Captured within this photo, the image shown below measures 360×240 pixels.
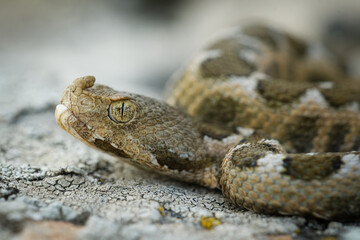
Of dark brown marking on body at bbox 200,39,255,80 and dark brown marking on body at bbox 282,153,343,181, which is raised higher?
dark brown marking on body at bbox 200,39,255,80

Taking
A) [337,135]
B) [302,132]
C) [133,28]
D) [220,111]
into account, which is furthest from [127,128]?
[133,28]

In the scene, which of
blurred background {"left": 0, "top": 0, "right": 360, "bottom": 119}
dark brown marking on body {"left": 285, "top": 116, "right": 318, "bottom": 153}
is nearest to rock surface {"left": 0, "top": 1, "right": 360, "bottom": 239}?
dark brown marking on body {"left": 285, "top": 116, "right": 318, "bottom": 153}

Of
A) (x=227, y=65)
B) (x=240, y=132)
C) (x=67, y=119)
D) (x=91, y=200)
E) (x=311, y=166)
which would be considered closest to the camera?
(x=311, y=166)

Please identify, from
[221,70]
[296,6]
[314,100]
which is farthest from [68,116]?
[296,6]

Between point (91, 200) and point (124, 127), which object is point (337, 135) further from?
point (91, 200)

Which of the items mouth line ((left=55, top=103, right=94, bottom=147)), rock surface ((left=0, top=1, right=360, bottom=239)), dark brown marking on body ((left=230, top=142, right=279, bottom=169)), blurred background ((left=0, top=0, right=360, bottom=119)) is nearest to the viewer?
rock surface ((left=0, top=1, right=360, bottom=239))

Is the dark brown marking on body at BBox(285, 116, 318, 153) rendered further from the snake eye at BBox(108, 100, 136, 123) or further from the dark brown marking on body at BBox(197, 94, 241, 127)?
the snake eye at BBox(108, 100, 136, 123)

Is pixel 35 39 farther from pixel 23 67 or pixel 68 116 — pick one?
pixel 68 116
